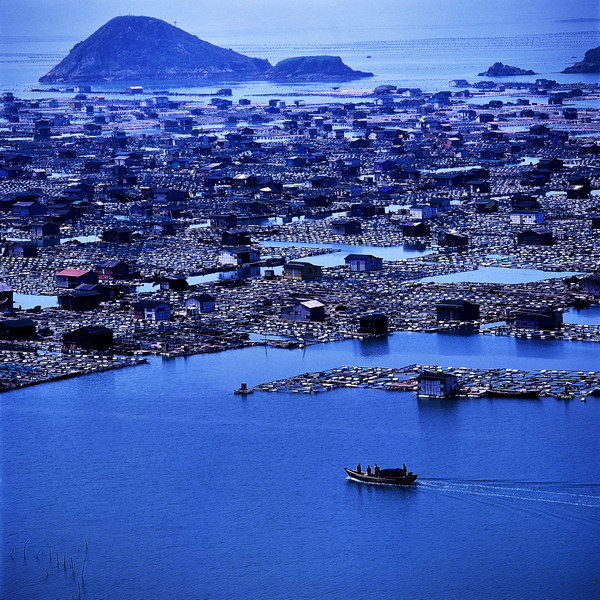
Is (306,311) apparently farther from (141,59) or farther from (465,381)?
(141,59)

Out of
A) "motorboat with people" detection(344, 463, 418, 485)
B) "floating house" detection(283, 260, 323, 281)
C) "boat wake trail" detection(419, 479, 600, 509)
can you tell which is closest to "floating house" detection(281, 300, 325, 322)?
"floating house" detection(283, 260, 323, 281)

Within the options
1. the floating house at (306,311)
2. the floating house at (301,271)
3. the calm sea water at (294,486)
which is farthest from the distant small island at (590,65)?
the calm sea water at (294,486)

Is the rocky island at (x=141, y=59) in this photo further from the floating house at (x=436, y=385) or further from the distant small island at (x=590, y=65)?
the floating house at (x=436, y=385)

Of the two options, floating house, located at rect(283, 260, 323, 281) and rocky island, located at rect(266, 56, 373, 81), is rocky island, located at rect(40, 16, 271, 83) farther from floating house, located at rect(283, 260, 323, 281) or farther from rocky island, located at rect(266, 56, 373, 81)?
floating house, located at rect(283, 260, 323, 281)

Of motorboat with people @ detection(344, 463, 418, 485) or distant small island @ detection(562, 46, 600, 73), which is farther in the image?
distant small island @ detection(562, 46, 600, 73)

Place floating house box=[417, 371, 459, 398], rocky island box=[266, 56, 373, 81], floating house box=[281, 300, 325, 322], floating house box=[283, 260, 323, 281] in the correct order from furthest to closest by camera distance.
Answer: rocky island box=[266, 56, 373, 81], floating house box=[283, 260, 323, 281], floating house box=[281, 300, 325, 322], floating house box=[417, 371, 459, 398]

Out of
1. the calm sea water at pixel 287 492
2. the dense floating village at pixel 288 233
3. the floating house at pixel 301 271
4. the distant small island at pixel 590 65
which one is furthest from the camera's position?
the distant small island at pixel 590 65

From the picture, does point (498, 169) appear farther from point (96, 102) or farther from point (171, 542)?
point (96, 102)
